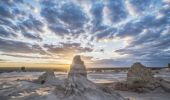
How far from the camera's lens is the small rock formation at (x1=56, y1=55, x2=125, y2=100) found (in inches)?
675

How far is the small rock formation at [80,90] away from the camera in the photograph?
17.2m

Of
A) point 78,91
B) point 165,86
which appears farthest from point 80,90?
point 165,86

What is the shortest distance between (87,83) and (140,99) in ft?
24.1

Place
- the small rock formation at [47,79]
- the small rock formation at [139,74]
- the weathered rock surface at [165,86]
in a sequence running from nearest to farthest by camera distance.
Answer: the weathered rock surface at [165,86], the small rock formation at [139,74], the small rock formation at [47,79]

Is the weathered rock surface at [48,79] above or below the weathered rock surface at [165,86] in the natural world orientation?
above

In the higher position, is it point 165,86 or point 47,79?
point 47,79

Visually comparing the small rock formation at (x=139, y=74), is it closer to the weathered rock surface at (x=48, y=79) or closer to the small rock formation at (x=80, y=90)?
the weathered rock surface at (x=48, y=79)

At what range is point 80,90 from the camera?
17.6m

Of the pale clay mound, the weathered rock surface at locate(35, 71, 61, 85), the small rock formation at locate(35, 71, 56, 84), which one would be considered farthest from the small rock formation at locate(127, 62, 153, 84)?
the pale clay mound

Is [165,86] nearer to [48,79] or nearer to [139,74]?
[139,74]

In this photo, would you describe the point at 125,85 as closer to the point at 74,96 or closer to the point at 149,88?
the point at 149,88

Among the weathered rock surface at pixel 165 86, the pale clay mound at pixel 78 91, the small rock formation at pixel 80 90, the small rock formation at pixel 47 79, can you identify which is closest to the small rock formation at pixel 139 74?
the weathered rock surface at pixel 165 86

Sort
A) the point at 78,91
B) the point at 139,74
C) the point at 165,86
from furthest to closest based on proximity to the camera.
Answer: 1. the point at 139,74
2. the point at 165,86
3. the point at 78,91

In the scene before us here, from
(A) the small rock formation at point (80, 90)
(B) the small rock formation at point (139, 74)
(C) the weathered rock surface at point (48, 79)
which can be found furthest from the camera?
(C) the weathered rock surface at point (48, 79)
